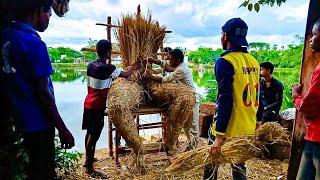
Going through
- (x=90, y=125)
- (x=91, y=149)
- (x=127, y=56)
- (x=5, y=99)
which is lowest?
(x=91, y=149)

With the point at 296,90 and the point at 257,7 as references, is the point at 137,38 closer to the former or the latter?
the point at 257,7

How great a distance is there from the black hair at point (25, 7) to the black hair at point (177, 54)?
10.1 feet

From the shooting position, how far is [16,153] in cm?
208

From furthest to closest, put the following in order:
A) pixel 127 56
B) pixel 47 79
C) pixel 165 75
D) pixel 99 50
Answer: pixel 165 75, pixel 127 56, pixel 99 50, pixel 47 79

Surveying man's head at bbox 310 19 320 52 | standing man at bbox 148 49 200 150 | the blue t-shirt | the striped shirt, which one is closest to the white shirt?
standing man at bbox 148 49 200 150

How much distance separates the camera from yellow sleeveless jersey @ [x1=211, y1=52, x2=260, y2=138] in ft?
8.29

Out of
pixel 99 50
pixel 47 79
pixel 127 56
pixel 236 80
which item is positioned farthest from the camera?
pixel 127 56

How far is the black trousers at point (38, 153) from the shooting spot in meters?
2.05

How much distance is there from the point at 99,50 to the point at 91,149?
122 cm

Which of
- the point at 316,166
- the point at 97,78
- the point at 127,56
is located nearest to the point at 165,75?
the point at 127,56

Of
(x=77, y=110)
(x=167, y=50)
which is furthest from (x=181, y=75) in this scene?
(x=77, y=110)

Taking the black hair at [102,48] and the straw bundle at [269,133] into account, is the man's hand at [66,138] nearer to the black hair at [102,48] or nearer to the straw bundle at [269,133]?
the straw bundle at [269,133]

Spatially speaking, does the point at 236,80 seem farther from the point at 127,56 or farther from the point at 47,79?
the point at 127,56

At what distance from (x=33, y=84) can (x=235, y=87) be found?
1389 mm
